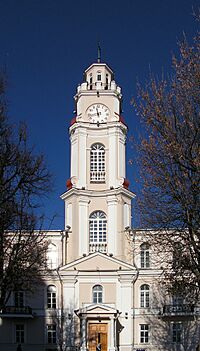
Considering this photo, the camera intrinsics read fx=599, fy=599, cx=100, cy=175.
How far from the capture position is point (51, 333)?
49.1m

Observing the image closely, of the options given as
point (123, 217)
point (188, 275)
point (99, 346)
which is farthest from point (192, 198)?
point (123, 217)

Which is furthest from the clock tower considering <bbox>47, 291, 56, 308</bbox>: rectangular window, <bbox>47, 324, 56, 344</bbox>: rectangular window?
<bbox>47, 324, 56, 344</bbox>: rectangular window

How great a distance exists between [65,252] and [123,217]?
19.4ft

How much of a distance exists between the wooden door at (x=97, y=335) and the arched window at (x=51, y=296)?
12.4ft

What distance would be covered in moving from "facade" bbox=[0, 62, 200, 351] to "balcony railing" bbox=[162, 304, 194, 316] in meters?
0.08

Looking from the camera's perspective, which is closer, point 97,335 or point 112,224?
point 97,335

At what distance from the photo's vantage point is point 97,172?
53.5 metres

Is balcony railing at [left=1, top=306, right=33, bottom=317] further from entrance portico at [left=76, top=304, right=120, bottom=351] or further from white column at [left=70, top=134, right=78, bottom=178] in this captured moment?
white column at [left=70, top=134, right=78, bottom=178]

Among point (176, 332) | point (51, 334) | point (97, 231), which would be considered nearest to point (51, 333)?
point (51, 334)

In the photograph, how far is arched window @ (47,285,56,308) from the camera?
4975 centimetres

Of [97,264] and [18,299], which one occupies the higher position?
[97,264]

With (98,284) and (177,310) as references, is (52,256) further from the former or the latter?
(177,310)

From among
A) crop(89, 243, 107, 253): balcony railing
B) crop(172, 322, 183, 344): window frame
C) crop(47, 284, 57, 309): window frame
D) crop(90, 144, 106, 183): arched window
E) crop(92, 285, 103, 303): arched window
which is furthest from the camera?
crop(90, 144, 106, 183): arched window

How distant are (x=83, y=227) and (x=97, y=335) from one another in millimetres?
9312
